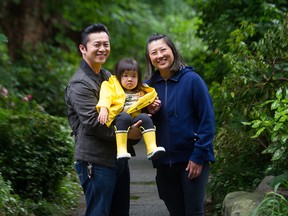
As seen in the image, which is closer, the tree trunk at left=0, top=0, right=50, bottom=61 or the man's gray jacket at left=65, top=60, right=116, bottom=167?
the man's gray jacket at left=65, top=60, right=116, bottom=167

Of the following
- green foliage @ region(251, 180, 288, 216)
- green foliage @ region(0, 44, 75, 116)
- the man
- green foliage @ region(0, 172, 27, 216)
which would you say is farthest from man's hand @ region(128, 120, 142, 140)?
green foliage @ region(0, 44, 75, 116)

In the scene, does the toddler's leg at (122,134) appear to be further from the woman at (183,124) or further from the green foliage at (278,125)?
the green foliage at (278,125)

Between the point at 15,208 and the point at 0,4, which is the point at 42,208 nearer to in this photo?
the point at 15,208

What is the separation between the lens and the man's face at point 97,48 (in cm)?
484

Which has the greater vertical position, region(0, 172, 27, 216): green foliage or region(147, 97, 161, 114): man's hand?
region(147, 97, 161, 114): man's hand

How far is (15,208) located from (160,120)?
2.10m

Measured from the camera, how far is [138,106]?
15.5 ft

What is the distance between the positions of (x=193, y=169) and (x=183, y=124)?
13.3 inches

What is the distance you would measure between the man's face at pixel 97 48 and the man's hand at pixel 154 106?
0.48m

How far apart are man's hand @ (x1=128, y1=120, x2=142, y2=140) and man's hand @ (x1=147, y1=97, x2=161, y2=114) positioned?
23cm

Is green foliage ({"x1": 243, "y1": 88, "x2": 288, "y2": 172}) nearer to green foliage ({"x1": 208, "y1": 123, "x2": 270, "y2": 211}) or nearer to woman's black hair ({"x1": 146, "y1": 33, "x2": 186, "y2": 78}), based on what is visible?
woman's black hair ({"x1": 146, "y1": 33, "x2": 186, "y2": 78})

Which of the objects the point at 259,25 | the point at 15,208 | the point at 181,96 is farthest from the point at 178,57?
the point at 259,25

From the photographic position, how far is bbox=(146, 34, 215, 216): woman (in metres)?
4.86

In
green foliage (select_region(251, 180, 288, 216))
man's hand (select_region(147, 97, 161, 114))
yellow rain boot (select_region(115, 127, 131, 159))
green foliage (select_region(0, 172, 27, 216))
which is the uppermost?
man's hand (select_region(147, 97, 161, 114))
